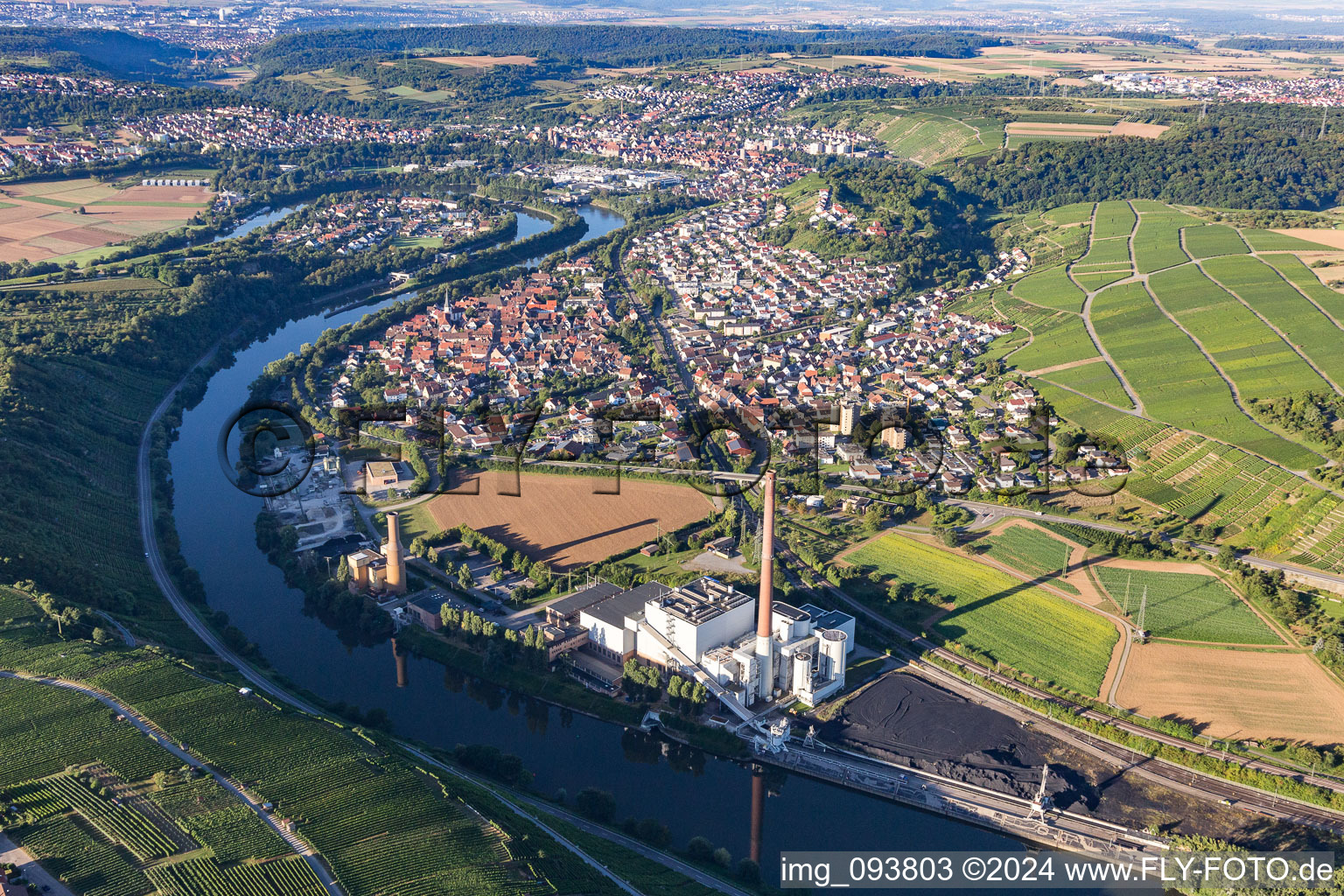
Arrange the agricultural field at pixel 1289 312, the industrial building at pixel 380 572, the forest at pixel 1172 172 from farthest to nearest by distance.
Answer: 1. the forest at pixel 1172 172
2. the agricultural field at pixel 1289 312
3. the industrial building at pixel 380 572

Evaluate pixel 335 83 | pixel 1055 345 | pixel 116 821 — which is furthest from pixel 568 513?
pixel 335 83

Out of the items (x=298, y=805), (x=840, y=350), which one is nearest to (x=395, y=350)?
(x=840, y=350)

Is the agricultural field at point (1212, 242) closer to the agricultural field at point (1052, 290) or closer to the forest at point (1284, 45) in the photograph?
the agricultural field at point (1052, 290)

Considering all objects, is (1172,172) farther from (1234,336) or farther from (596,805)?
(596,805)

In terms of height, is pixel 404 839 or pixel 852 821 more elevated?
pixel 404 839

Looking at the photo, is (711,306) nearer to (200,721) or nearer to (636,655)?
(636,655)

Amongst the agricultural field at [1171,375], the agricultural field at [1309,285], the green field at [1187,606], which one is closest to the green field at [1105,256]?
the agricultural field at [1171,375]
